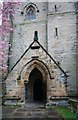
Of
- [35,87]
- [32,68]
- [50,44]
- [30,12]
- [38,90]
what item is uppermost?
[30,12]

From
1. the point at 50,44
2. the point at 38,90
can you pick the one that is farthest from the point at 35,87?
the point at 50,44

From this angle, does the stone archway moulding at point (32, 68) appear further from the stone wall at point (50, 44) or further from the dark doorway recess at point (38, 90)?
the dark doorway recess at point (38, 90)

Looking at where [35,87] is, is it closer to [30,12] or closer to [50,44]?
[50,44]

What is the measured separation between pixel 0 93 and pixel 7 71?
2086 mm

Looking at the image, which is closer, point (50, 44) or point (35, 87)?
point (50, 44)

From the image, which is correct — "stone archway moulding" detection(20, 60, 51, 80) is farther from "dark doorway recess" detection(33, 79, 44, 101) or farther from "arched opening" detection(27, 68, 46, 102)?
"dark doorway recess" detection(33, 79, 44, 101)

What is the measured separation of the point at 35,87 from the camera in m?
23.6

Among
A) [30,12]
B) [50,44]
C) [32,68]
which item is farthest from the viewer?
[30,12]

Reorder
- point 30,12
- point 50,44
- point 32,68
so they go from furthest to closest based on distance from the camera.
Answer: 1. point 30,12
2. point 50,44
3. point 32,68

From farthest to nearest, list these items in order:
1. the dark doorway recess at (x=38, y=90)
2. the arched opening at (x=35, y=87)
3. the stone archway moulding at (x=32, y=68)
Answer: the dark doorway recess at (x=38, y=90) → the arched opening at (x=35, y=87) → the stone archway moulding at (x=32, y=68)

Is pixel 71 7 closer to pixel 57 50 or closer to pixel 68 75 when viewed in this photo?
pixel 57 50

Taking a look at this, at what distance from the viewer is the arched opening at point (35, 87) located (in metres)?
22.9

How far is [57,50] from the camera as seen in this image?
2134 centimetres

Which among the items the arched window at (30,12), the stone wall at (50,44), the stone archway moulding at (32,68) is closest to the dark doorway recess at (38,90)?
the stone wall at (50,44)
